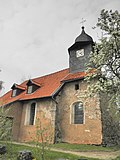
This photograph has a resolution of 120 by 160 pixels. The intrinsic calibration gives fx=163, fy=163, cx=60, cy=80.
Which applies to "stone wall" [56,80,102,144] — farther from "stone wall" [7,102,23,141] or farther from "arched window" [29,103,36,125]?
"stone wall" [7,102,23,141]

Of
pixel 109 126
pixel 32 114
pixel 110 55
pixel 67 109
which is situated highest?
pixel 110 55

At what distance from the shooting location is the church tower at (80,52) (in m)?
17.6

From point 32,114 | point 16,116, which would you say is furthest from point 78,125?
point 16,116

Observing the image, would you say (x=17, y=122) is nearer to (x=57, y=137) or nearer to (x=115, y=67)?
(x=57, y=137)

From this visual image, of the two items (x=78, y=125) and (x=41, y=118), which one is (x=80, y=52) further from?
(x=41, y=118)

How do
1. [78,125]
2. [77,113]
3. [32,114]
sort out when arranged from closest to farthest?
[78,125] → [77,113] → [32,114]

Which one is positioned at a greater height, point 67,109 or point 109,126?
point 67,109

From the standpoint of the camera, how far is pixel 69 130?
15.2 metres

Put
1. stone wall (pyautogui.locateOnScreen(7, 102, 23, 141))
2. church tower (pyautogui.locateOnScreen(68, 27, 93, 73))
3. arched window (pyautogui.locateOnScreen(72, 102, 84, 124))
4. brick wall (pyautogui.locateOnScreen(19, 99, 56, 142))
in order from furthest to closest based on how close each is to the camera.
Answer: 1. stone wall (pyautogui.locateOnScreen(7, 102, 23, 141))
2. church tower (pyautogui.locateOnScreen(68, 27, 93, 73))
3. brick wall (pyautogui.locateOnScreen(19, 99, 56, 142))
4. arched window (pyautogui.locateOnScreen(72, 102, 84, 124))

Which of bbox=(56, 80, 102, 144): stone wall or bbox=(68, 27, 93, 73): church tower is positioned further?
bbox=(68, 27, 93, 73): church tower

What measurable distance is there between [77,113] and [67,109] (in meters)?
1.10

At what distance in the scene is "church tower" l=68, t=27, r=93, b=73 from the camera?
17.6 metres

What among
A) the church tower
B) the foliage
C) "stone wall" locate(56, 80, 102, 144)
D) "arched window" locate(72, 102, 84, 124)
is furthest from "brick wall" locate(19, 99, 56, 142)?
the foliage

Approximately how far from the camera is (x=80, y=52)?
1828 cm
